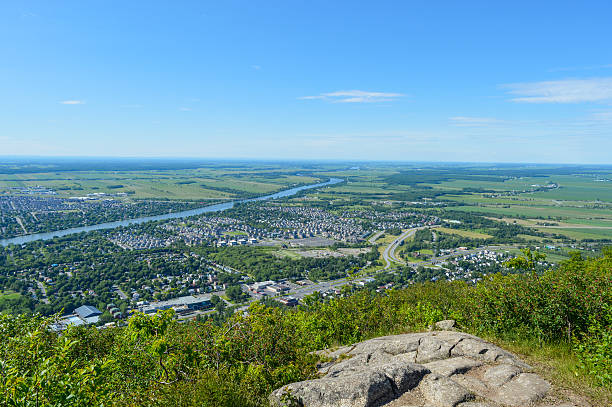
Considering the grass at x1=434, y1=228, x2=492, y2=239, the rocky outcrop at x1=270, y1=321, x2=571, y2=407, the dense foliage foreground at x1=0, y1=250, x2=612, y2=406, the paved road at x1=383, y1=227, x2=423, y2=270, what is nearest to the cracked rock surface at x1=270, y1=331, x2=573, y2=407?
the rocky outcrop at x1=270, y1=321, x2=571, y2=407

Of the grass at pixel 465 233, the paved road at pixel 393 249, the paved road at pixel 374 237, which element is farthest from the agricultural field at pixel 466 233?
the paved road at pixel 374 237

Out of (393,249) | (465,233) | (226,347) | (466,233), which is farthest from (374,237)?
(226,347)

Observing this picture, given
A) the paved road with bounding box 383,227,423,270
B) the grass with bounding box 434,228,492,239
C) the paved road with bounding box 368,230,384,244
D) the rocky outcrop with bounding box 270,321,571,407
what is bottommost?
the paved road with bounding box 368,230,384,244

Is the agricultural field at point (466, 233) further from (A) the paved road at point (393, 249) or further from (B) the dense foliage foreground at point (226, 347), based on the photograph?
(B) the dense foliage foreground at point (226, 347)

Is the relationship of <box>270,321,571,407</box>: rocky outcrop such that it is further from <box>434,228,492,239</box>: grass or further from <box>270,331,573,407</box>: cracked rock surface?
<box>434,228,492,239</box>: grass

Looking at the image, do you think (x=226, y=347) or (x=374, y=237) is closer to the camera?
(x=226, y=347)

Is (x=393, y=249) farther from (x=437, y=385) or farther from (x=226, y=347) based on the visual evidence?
(x=226, y=347)

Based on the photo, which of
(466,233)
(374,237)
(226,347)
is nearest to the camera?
(226,347)
